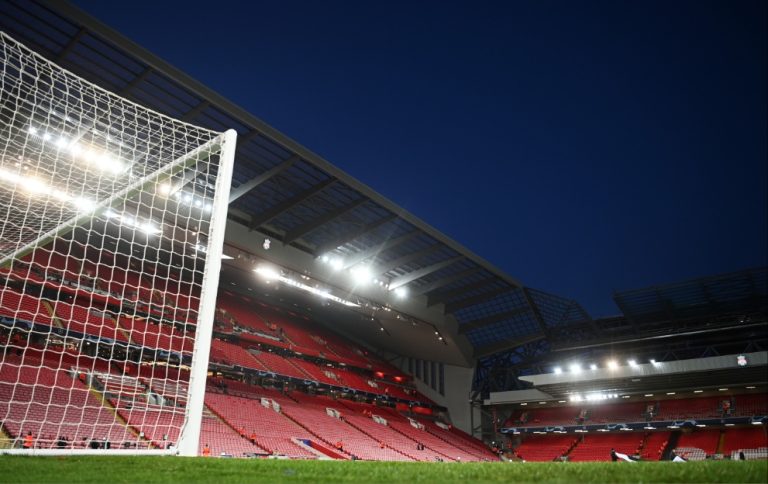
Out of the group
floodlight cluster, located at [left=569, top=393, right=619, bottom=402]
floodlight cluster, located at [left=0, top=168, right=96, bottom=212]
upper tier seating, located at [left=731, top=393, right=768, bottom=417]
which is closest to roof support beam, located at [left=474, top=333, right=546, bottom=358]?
floodlight cluster, located at [left=569, top=393, right=619, bottom=402]

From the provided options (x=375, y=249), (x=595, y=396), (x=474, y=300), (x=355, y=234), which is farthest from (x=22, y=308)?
(x=595, y=396)

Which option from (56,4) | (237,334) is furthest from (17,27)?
(237,334)

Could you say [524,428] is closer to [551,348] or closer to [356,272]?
[551,348]

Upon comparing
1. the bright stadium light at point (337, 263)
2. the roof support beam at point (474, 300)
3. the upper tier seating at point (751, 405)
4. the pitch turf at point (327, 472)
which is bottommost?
the pitch turf at point (327, 472)

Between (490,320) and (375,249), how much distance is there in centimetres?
1175

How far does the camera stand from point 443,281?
107ft

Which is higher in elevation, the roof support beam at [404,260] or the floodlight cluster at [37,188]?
the roof support beam at [404,260]

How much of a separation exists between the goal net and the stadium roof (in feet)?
4.67

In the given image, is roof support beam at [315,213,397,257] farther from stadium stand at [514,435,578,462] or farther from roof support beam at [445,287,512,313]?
stadium stand at [514,435,578,462]

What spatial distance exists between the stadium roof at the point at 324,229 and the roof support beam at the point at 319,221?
0.06 metres

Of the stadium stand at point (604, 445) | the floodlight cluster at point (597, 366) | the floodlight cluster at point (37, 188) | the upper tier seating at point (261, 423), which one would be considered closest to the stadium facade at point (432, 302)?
the floodlight cluster at point (597, 366)

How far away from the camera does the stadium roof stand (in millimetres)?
16109

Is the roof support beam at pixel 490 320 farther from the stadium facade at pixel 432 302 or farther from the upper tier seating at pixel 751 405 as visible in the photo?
the upper tier seating at pixel 751 405

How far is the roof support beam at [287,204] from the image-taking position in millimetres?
23203
